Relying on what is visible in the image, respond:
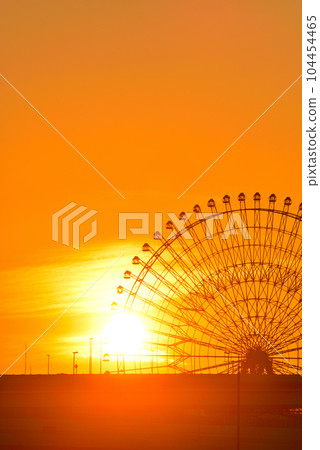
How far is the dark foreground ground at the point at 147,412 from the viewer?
6575cm

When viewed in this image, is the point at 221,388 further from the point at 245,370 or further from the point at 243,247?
the point at 243,247

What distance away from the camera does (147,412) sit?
7850 cm

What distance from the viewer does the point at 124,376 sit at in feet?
273

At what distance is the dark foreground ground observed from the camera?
65.8 m

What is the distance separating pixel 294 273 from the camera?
230ft

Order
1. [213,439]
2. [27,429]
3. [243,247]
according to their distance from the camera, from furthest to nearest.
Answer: [27,429]
[243,247]
[213,439]
